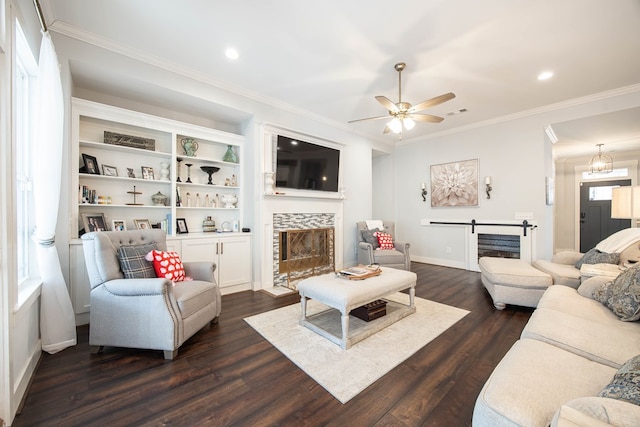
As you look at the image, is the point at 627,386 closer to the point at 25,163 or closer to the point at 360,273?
the point at 360,273

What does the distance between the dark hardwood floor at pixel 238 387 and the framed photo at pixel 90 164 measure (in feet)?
5.63

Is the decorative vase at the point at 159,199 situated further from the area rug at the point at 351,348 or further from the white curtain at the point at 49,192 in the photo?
the area rug at the point at 351,348

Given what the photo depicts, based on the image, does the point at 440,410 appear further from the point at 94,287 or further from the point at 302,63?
the point at 302,63

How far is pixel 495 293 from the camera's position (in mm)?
3059

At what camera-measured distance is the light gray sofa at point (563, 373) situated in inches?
29.2

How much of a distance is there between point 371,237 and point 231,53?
3.44 metres

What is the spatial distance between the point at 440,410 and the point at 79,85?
4570 millimetres

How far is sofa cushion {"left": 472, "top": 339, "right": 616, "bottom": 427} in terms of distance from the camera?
3.04 ft

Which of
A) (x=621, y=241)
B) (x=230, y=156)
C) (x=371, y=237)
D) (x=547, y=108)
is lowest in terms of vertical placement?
(x=371, y=237)

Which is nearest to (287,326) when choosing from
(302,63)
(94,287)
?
(94,287)

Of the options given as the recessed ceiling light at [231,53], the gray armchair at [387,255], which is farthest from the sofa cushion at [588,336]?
the recessed ceiling light at [231,53]

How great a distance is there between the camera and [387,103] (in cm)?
281

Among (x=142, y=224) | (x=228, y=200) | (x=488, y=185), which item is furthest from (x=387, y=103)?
(x=142, y=224)

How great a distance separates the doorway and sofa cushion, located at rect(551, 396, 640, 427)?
810cm
